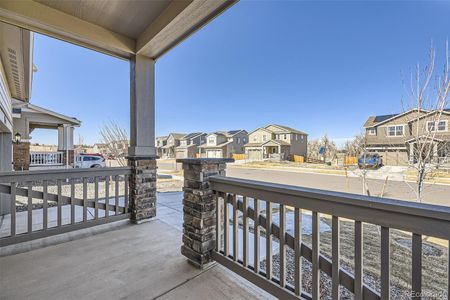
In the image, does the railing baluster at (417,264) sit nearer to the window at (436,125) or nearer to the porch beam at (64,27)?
the window at (436,125)

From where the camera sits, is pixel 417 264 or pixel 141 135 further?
pixel 141 135

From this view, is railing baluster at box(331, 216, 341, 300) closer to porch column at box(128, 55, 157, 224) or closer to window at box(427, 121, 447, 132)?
porch column at box(128, 55, 157, 224)

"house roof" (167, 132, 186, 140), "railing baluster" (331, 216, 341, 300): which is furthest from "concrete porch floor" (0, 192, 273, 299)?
"house roof" (167, 132, 186, 140)

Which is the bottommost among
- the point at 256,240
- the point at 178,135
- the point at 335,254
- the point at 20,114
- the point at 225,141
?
the point at 256,240

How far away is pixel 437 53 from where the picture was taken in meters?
3.34

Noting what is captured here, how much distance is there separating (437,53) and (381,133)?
8109mm

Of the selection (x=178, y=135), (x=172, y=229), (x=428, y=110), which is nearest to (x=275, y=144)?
Answer: (x=178, y=135)

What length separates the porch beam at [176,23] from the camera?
2291 mm

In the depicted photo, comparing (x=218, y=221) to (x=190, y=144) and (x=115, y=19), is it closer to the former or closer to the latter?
(x=115, y=19)

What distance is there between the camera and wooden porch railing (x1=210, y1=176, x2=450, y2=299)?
104 centimetres

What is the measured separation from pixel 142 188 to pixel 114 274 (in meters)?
1.57

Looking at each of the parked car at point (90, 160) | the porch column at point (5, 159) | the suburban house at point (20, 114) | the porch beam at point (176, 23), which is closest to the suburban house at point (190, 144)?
the parked car at point (90, 160)

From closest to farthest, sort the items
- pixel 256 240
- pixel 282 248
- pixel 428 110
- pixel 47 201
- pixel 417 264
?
pixel 417 264, pixel 282 248, pixel 256 240, pixel 47 201, pixel 428 110

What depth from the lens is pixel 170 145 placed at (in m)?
32.5
